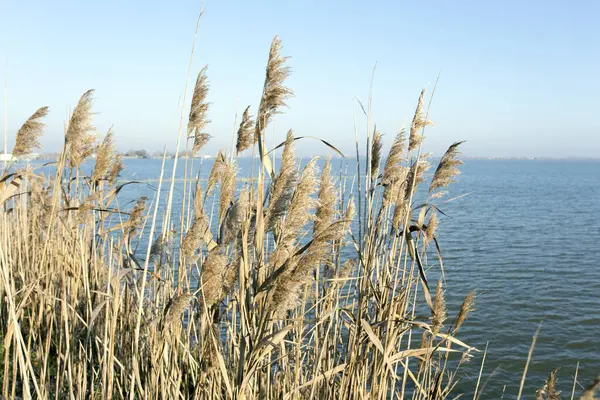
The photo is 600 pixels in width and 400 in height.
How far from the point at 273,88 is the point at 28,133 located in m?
1.96

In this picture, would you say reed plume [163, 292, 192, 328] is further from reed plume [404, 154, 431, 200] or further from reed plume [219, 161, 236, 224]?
reed plume [404, 154, 431, 200]

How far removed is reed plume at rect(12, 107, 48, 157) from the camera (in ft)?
10.2

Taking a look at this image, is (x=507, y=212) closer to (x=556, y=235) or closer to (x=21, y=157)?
(x=556, y=235)

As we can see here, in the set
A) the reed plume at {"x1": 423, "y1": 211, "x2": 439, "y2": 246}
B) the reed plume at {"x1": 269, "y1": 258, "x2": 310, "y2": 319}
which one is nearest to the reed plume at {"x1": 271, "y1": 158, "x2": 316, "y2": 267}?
the reed plume at {"x1": 269, "y1": 258, "x2": 310, "y2": 319}

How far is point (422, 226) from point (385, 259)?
1.14 feet

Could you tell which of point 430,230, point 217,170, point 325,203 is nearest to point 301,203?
point 325,203

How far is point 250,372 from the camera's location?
1.99 meters

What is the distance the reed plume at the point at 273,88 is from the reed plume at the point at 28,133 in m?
1.80

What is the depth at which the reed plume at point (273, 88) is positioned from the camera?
1.97 metres

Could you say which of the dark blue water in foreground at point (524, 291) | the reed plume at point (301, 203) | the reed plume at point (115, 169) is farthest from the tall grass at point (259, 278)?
the dark blue water in foreground at point (524, 291)

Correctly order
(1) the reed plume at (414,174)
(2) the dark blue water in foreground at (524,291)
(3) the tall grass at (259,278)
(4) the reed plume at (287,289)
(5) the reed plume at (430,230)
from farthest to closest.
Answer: (2) the dark blue water in foreground at (524,291) → (5) the reed plume at (430,230) → (1) the reed plume at (414,174) → (3) the tall grass at (259,278) → (4) the reed plume at (287,289)

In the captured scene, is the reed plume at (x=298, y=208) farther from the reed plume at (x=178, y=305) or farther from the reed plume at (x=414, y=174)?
the reed plume at (x=414, y=174)

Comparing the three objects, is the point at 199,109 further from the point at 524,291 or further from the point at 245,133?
the point at 524,291

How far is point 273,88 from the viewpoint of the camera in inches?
77.9
